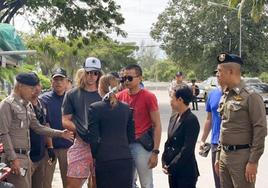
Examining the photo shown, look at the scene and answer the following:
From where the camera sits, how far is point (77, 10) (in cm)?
2114

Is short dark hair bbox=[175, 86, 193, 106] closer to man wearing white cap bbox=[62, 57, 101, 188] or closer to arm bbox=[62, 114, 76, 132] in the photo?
man wearing white cap bbox=[62, 57, 101, 188]

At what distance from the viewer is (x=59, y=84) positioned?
6.64 meters

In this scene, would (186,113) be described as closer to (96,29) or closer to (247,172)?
(247,172)

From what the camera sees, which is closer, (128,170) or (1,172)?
(1,172)

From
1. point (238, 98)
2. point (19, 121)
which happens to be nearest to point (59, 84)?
point (19, 121)

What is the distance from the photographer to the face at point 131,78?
5.76 m

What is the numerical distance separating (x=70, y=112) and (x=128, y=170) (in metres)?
0.94

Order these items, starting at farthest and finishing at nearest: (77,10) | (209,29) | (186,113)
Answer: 1. (209,29)
2. (77,10)
3. (186,113)

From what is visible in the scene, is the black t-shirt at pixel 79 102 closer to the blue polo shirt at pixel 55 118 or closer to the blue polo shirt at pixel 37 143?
the blue polo shirt at pixel 37 143

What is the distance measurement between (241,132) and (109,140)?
1.23 meters

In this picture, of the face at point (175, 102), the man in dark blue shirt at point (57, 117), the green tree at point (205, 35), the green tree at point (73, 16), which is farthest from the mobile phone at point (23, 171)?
the green tree at point (205, 35)

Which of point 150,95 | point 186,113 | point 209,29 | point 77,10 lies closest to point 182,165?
point 186,113

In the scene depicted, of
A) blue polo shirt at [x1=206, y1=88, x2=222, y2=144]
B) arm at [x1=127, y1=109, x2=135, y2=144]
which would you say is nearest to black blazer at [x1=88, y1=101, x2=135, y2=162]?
arm at [x1=127, y1=109, x2=135, y2=144]

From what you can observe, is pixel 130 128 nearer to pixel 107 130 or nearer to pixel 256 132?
pixel 107 130
